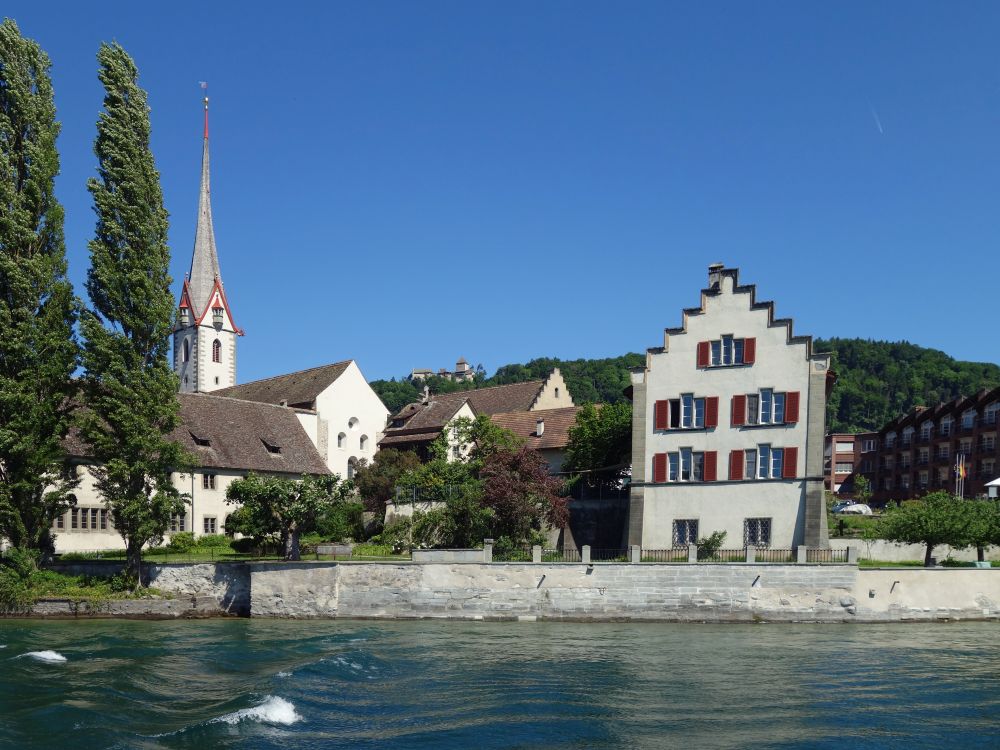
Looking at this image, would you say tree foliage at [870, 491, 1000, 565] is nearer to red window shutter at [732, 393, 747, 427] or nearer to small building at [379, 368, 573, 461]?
red window shutter at [732, 393, 747, 427]

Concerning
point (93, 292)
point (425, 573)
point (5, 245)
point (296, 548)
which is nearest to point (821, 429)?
point (425, 573)

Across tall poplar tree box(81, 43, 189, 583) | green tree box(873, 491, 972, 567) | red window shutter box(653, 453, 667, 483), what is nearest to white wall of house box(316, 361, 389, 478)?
tall poplar tree box(81, 43, 189, 583)

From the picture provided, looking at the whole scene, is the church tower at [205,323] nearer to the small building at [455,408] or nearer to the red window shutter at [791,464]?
the small building at [455,408]

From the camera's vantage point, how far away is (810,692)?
25.4 meters

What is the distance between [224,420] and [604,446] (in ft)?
82.6

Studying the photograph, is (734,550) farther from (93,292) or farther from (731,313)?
(93,292)

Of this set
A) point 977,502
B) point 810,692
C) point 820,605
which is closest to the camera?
point 810,692

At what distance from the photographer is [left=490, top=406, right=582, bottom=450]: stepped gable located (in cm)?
6053

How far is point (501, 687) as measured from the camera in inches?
1027

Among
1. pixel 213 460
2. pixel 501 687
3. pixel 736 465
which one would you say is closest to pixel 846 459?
pixel 736 465

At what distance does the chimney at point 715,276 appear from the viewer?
4838cm

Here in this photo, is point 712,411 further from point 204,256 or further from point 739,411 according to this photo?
point 204,256

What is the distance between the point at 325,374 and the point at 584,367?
3401 inches

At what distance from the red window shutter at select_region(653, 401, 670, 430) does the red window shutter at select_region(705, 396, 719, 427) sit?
6.48 ft
